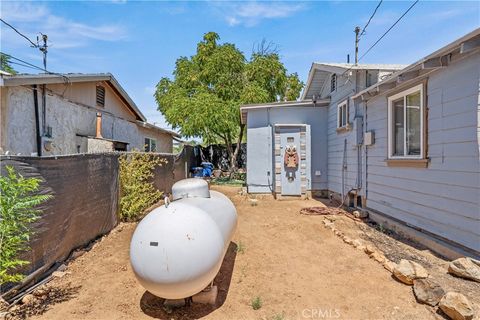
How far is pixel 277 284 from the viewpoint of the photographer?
3729 mm

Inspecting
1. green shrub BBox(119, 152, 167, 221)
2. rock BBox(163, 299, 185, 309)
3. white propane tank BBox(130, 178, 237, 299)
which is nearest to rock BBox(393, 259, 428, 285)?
white propane tank BBox(130, 178, 237, 299)

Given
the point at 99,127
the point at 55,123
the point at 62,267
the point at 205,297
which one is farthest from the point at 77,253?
the point at 99,127

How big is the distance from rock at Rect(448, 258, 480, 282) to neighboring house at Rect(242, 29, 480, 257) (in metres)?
0.33

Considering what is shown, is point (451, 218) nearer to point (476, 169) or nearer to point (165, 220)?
point (476, 169)

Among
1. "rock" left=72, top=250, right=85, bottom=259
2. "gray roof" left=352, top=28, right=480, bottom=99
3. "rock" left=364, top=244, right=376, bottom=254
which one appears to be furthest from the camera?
"rock" left=364, top=244, right=376, bottom=254

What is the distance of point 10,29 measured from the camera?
7367mm

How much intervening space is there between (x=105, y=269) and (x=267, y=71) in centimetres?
1411

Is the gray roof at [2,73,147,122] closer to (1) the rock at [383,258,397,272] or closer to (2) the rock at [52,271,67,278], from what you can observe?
(2) the rock at [52,271,67,278]

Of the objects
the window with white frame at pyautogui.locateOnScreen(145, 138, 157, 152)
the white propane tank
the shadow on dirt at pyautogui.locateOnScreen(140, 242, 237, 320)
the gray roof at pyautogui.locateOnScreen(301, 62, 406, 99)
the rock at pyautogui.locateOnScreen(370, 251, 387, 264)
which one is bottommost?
the shadow on dirt at pyautogui.locateOnScreen(140, 242, 237, 320)

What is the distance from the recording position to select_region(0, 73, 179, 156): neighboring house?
239 inches

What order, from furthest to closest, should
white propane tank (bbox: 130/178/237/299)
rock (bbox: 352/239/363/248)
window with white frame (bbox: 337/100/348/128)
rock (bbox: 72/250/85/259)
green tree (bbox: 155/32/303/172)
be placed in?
green tree (bbox: 155/32/303/172), window with white frame (bbox: 337/100/348/128), rock (bbox: 352/239/363/248), rock (bbox: 72/250/85/259), white propane tank (bbox: 130/178/237/299)

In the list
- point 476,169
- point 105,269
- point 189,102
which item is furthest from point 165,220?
point 189,102

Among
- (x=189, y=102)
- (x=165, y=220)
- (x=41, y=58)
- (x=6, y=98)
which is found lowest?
(x=165, y=220)

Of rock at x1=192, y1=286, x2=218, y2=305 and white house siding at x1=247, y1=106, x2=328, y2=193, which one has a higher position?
white house siding at x1=247, y1=106, x2=328, y2=193
